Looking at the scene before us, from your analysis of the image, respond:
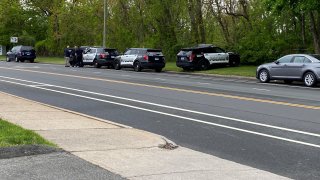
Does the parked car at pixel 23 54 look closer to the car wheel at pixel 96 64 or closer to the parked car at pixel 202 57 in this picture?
the car wheel at pixel 96 64

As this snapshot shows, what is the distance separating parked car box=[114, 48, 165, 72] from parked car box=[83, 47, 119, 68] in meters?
3.25

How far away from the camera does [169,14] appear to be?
149 ft

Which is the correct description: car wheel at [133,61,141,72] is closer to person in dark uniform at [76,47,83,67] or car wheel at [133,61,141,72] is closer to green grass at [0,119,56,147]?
person in dark uniform at [76,47,83,67]

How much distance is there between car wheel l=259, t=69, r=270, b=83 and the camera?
25.9 meters

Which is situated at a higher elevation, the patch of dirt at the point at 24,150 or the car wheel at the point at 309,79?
the car wheel at the point at 309,79

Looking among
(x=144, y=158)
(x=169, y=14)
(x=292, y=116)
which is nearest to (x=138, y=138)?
(x=144, y=158)

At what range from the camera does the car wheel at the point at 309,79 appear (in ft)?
75.9

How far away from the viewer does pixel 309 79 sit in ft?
76.9

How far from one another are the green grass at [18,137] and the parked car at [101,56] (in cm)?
3115

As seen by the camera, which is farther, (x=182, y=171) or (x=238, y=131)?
(x=238, y=131)

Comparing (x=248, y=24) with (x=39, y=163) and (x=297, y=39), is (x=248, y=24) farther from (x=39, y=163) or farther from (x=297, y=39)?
(x=39, y=163)

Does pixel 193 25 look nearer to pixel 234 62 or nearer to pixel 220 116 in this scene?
pixel 234 62

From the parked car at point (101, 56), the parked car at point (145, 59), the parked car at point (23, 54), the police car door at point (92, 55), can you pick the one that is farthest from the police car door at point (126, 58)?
the parked car at point (23, 54)

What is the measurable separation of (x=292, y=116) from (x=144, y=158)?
5726mm
